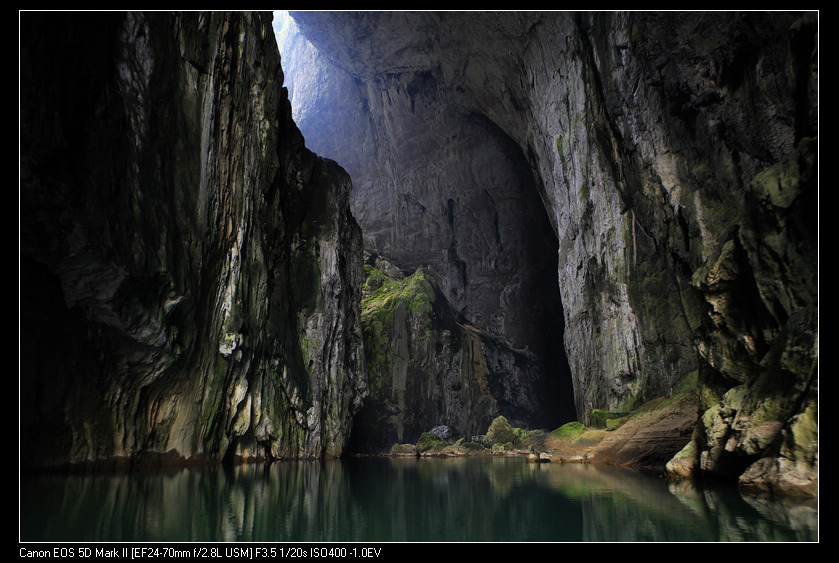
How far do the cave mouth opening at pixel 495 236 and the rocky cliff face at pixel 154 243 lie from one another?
80.0 feet

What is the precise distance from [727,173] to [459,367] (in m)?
26.9

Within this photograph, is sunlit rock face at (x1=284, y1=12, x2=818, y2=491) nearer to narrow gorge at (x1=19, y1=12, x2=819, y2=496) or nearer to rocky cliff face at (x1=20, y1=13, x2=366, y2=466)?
narrow gorge at (x1=19, y1=12, x2=819, y2=496)

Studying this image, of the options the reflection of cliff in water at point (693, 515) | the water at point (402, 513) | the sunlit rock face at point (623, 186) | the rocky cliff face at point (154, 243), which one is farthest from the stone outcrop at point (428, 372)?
the reflection of cliff in water at point (693, 515)

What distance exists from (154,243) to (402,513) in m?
8.23

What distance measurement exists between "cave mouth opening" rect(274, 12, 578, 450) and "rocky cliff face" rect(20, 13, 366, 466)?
80.0 feet

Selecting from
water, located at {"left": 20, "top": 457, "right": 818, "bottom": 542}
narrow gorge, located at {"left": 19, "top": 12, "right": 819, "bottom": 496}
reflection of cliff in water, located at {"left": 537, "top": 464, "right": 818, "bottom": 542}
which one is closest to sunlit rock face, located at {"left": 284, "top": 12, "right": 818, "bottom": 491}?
narrow gorge, located at {"left": 19, "top": 12, "right": 819, "bottom": 496}

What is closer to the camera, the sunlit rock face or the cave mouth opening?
the sunlit rock face

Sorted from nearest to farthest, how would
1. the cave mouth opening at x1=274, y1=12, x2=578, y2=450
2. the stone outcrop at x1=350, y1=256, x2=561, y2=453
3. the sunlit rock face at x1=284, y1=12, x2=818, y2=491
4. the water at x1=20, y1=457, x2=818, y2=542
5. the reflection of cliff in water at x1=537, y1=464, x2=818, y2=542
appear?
the reflection of cliff in water at x1=537, y1=464, x2=818, y2=542
the water at x1=20, y1=457, x2=818, y2=542
the sunlit rock face at x1=284, y1=12, x2=818, y2=491
the stone outcrop at x1=350, y1=256, x2=561, y2=453
the cave mouth opening at x1=274, y1=12, x2=578, y2=450

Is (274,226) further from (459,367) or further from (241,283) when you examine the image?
(459,367)

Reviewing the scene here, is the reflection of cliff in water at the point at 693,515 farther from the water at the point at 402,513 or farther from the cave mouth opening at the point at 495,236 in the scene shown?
the cave mouth opening at the point at 495,236

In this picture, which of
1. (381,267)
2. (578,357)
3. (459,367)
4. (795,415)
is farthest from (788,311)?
(381,267)

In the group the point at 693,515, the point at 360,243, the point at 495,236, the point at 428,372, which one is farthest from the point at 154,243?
the point at 495,236

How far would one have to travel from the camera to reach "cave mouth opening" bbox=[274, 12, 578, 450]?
140 feet

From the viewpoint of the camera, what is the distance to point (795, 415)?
699 cm
